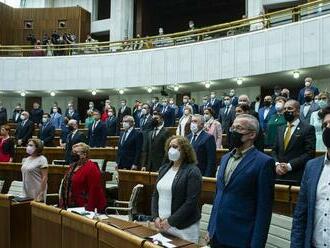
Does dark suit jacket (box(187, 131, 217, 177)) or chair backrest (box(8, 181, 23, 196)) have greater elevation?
dark suit jacket (box(187, 131, 217, 177))

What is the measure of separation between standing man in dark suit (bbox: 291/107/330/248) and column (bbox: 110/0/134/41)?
61.9ft

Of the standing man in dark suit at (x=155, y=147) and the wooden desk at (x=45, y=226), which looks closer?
the wooden desk at (x=45, y=226)

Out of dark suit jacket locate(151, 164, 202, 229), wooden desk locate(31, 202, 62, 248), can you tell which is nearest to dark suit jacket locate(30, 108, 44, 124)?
wooden desk locate(31, 202, 62, 248)

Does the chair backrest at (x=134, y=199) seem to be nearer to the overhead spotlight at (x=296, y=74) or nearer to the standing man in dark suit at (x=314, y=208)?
the standing man in dark suit at (x=314, y=208)

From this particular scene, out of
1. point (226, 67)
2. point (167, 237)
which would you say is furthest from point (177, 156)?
point (226, 67)

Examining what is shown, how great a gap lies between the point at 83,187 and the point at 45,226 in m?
0.55

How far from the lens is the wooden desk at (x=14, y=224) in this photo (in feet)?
15.5

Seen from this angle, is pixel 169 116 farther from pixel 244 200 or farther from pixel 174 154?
pixel 244 200

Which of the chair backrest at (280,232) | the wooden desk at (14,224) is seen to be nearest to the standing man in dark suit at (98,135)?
the wooden desk at (14,224)

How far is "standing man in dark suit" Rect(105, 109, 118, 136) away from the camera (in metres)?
11.6

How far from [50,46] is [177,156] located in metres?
15.4

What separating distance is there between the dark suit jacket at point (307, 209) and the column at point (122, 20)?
18848 mm

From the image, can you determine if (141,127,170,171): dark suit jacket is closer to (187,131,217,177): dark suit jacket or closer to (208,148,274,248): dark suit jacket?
(187,131,217,177): dark suit jacket

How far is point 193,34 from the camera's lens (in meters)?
15.0
